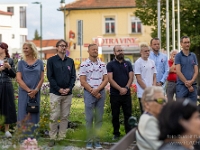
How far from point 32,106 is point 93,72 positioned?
1.22 m

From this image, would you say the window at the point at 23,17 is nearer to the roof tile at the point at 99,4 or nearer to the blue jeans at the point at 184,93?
the roof tile at the point at 99,4

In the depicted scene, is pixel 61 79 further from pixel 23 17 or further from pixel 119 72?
pixel 23 17

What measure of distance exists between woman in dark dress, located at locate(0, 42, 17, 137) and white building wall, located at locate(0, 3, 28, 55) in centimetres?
6796

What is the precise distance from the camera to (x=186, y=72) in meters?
12.0

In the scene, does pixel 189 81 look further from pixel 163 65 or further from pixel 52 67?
pixel 52 67

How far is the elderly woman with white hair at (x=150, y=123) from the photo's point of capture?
5375 millimetres

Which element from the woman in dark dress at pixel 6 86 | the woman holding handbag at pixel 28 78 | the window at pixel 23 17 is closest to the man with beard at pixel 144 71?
the woman holding handbag at pixel 28 78

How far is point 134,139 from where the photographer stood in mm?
5855

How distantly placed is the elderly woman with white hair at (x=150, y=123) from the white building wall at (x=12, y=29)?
74323mm

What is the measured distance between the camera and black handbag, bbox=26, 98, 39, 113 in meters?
10.7

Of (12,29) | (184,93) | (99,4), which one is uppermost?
(99,4)

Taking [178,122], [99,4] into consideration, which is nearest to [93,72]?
[178,122]

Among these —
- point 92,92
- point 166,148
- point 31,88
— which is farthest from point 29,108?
point 166,148

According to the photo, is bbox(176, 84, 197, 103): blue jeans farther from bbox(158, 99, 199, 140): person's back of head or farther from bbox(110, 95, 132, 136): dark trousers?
bbox(158, 99, 199, 140): person's back of head
